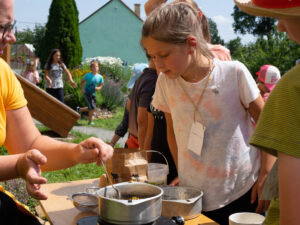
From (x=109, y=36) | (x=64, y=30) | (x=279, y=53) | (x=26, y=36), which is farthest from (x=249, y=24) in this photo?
(x=26, y=36)

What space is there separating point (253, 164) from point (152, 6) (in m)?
1.40

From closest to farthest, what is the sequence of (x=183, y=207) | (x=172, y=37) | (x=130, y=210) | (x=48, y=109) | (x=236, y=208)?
(x=130, y=210), (x=183, y=207), (x=172, y=37), (x=236, y=208), (x=48, y=109)

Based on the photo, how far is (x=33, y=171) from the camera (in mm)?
1274

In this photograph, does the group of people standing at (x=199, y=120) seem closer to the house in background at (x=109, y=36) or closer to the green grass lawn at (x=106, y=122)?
the green grass lawn at (x=106, y=122)

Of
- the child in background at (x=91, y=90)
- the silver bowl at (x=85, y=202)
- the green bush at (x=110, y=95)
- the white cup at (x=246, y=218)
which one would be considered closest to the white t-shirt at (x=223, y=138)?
the white cup at (x=246, y=218)

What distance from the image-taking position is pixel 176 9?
69.5 inches

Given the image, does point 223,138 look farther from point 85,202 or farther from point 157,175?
point 85,202

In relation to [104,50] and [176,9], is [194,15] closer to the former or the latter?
[176,9]

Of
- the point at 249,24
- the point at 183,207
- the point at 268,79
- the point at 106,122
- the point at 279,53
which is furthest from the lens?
the point at 249,24

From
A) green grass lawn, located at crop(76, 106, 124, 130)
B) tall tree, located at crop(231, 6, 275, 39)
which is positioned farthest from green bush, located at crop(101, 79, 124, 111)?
tall tree, located at crop(231, 6, 275, 39)

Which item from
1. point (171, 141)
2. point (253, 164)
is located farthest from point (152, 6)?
point (253, 164)

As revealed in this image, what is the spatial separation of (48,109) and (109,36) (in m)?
27.0

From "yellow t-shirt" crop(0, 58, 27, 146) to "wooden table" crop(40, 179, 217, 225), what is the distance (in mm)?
413

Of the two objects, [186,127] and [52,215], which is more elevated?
[186,127]
